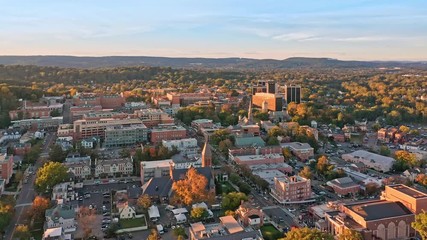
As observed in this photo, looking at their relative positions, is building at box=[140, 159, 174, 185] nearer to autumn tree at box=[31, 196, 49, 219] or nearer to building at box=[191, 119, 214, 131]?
autumn tree at box=[31, 196, 49, 219]

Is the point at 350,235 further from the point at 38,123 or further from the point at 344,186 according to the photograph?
the point at 38,123

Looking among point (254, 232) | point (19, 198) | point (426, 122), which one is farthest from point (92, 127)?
point (426, 122)

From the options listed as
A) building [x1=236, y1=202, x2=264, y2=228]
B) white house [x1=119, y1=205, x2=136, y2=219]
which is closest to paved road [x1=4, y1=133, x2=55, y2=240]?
white house [x1=119, y1=205, x2=136, y2=219]

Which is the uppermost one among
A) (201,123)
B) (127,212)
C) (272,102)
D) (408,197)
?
(272,102)

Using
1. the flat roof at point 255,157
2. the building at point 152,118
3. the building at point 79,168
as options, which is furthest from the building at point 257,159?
the building at point 152,118

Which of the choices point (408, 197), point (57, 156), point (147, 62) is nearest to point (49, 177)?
point (57, 156)

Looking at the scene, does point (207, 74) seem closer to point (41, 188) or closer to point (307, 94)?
point (307, 94)
